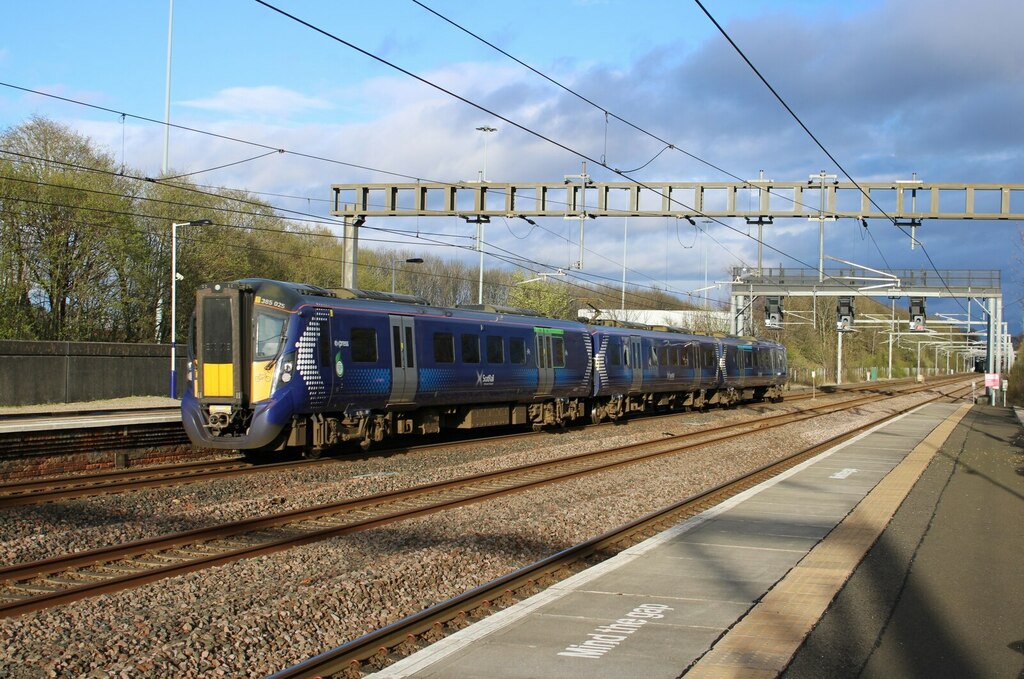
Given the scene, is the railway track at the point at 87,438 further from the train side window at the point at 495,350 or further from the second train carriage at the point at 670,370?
the second train carriage at the point at 670,370

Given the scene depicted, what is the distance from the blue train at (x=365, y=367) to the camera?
15992 millimetres

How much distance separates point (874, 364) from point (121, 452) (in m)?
95.8

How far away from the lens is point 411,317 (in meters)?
19.1

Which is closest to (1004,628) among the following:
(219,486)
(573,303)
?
(219,486)

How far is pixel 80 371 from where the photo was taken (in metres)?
32.0

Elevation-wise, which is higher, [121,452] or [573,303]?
[573,303]

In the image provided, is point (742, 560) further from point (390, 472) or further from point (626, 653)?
point (390, 472)

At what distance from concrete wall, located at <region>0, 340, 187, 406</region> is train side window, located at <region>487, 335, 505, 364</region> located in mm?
16845

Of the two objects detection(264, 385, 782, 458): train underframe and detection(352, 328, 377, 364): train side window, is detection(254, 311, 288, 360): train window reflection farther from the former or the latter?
detection(352, 328, 377, 364): train side window

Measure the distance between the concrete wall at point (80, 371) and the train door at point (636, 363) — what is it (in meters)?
16.8

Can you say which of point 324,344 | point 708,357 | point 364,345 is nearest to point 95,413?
point 364,345

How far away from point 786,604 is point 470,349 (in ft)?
45.6

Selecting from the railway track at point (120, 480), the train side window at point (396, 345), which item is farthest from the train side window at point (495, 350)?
the railway track at point (120, 480)

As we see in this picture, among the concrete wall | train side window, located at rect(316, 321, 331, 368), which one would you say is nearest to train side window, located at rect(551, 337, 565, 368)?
train side window, located at rect(316, 321, 331, 368)
